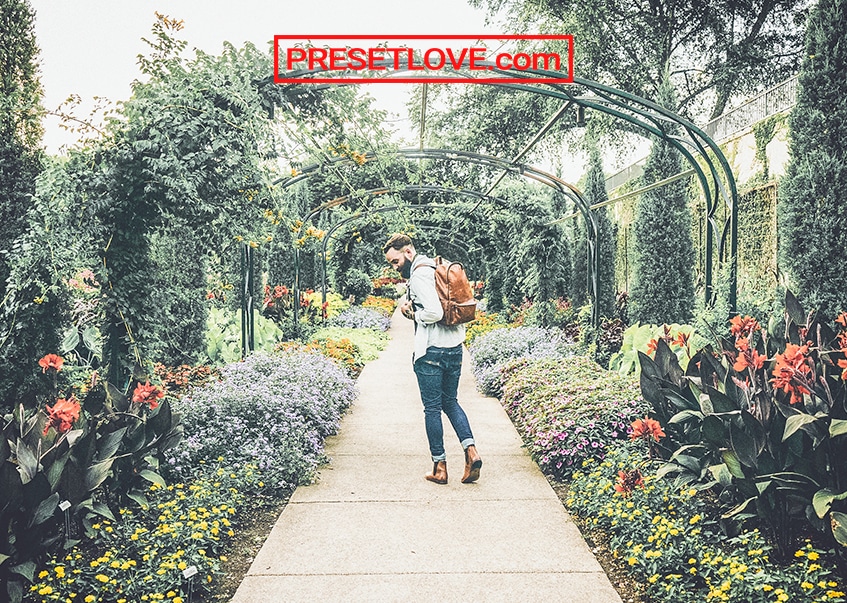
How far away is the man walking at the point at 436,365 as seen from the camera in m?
4.42

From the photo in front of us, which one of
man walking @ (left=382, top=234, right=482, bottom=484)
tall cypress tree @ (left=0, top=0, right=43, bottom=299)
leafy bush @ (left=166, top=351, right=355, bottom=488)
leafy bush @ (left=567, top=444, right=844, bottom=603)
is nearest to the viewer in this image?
leafy bush @ (left=567, top=444, right=844, bottom=603)

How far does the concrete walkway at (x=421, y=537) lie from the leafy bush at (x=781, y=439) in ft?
2.28

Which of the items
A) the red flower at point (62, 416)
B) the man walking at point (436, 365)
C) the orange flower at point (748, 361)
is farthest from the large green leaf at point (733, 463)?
the red flower at point (62, 416)

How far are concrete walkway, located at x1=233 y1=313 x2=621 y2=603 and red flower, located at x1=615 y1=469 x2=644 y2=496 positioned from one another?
0.32 m

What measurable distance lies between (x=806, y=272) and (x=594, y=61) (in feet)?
43.2

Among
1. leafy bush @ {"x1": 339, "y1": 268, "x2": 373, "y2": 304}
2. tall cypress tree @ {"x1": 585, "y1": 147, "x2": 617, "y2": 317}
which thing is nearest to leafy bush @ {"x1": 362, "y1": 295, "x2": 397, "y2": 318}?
leafy bush @ {"x1": 339, "y1": 268, "x2": 373, "y2": 304}

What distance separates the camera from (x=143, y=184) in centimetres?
442

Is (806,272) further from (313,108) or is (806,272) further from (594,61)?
(594,61)

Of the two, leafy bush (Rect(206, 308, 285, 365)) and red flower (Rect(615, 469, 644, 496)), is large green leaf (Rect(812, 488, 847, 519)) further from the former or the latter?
leafy bush (Rect(206, 308, 285, 365))

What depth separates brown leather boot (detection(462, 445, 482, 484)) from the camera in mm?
4465

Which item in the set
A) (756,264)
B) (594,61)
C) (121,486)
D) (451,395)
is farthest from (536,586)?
(594,61)

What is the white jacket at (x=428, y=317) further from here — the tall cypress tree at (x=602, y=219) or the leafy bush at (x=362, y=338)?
the tall cypress tree at (x=602, y=219)

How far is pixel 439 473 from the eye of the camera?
451 centimetres

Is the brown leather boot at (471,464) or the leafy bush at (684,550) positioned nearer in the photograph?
the leafy bush at (684,550)
